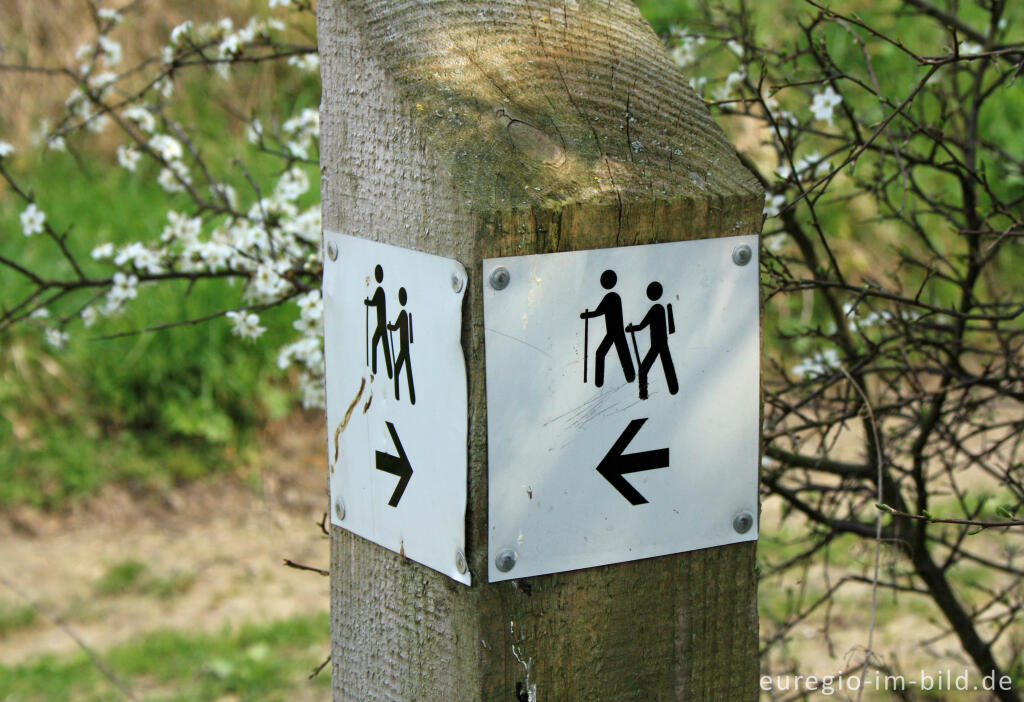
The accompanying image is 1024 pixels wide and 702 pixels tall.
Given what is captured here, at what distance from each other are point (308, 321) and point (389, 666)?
1.02 meters

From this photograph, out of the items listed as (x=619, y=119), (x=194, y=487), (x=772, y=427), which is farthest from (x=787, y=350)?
(x=619, y=119)

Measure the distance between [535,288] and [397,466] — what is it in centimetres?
29

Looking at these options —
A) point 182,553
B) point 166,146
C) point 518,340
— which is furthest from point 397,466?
point 182,553

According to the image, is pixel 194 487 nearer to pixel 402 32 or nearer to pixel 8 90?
pixel 8 90

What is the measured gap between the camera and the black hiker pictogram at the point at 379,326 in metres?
1.30

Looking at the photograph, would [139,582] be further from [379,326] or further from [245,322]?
[379,326]

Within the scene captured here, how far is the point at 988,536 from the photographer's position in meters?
4.14

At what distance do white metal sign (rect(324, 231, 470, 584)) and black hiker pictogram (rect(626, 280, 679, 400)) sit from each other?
0.67 ft

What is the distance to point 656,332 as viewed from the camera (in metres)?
1.24

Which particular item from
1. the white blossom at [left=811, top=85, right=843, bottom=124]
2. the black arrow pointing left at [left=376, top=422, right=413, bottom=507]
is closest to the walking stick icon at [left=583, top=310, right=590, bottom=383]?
the black arrow pointing left at [left=376, top=422, right=413, bottom=507]

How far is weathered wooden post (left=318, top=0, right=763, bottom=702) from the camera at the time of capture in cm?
118

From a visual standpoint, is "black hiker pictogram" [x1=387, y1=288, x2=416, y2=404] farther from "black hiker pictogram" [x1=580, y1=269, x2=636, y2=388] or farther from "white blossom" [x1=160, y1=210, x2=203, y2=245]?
"white blossom" [x1=160, y1=210, x2=203, y2=245]

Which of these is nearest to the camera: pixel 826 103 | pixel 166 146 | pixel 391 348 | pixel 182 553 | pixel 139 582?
pixel 391 348

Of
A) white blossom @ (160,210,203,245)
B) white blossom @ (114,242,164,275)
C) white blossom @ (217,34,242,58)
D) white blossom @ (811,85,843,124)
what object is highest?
white blossom @ (217,34,242,58)
